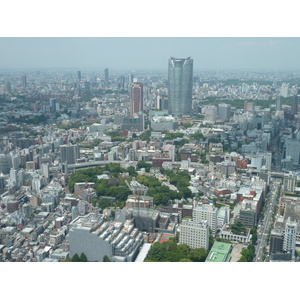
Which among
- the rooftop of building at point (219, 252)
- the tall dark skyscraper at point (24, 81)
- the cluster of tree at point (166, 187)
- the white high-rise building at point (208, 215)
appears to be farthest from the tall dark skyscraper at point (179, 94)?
the rooftop of building at point (219, 252)

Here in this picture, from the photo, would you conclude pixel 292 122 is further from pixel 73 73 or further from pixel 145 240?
pixel 145 240

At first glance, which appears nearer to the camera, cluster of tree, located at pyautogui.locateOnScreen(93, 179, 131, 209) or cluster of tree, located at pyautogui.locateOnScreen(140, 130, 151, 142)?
cluster of tree, located at pyautogui.locateOnScreen(93, 179, 131, 209)

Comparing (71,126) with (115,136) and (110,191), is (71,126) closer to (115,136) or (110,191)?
(115,136)

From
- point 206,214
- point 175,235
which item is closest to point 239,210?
point 206,214

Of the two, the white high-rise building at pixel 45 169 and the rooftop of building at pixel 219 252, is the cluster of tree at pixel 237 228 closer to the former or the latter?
the rooftop of building at pixel 219 252

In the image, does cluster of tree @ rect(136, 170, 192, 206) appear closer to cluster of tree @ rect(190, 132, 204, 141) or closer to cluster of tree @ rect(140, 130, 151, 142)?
cluster of tree @ rect(190, 132, 204, 141)

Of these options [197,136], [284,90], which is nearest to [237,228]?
[197,136]

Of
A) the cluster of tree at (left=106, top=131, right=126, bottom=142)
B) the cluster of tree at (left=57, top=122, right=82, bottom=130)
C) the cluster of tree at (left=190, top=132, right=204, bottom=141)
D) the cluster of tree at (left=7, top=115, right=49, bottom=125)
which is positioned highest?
the cluster of tree at (left=7, top=115, right=49, bottom=125)

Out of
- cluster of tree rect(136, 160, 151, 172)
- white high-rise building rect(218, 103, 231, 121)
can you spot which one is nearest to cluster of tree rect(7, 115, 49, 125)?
cluster of tree rect(136, 160, 151, 172)
